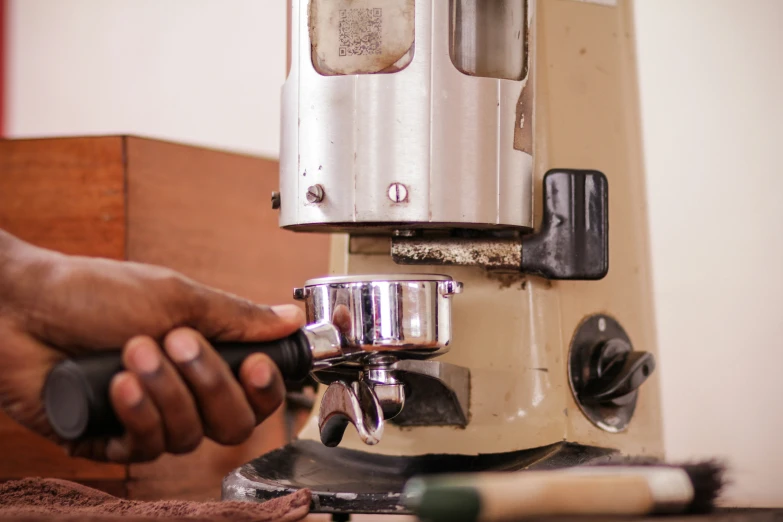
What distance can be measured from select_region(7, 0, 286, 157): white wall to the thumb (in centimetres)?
91

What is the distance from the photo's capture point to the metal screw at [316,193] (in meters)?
0.57

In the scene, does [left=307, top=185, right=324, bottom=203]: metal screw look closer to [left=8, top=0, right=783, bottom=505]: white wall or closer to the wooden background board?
the wooden background board

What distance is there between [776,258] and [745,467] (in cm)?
27

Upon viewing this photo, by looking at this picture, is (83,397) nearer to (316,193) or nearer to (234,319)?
(234,319)

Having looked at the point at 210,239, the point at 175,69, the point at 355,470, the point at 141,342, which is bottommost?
the point at 355,470

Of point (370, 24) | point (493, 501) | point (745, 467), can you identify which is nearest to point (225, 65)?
point (370, 24)

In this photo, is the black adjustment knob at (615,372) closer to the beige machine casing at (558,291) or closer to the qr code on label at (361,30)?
the beige machine casing at (558,291)

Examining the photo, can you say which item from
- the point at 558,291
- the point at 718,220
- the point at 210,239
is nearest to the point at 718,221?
the point at 718,220

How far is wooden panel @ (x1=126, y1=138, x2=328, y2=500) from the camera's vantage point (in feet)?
2.92

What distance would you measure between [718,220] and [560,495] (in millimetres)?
858

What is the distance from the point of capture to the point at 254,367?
438 millimetres

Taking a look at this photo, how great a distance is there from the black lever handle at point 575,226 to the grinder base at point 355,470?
13cm

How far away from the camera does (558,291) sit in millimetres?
650

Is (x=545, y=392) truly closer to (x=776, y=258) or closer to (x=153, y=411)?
(x=153, y=411)
